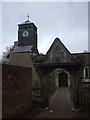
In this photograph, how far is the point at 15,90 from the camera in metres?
12.4

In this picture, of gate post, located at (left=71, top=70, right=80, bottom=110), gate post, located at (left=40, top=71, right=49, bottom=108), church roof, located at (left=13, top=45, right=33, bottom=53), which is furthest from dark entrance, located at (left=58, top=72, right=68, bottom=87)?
gate post, located at (left=71, top=70, right=80, bottom=110)

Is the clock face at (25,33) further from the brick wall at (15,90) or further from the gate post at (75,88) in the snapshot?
the brick wall at (15,90)

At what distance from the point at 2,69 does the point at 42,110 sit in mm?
5819

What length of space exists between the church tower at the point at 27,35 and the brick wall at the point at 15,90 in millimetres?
34316

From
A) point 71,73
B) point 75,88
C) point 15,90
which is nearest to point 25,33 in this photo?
point 71,73

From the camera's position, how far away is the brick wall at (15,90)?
11.1m

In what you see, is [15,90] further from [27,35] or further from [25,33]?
[25,33]

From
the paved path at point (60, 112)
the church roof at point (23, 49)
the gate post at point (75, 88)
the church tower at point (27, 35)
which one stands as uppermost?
the church tower at point (27, 35)

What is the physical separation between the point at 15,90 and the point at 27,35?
39.5 metres

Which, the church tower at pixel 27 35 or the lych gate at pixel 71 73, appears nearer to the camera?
the lych gate at pixel 71 73

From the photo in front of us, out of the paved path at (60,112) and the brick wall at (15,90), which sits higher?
the brick wall at (15,90)

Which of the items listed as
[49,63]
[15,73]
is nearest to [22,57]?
[49,63]

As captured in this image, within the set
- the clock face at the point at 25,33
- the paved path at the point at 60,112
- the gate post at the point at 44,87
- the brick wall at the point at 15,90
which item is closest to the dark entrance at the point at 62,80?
the clock face at the point at 25,33

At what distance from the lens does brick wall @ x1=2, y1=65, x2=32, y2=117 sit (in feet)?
36.4
